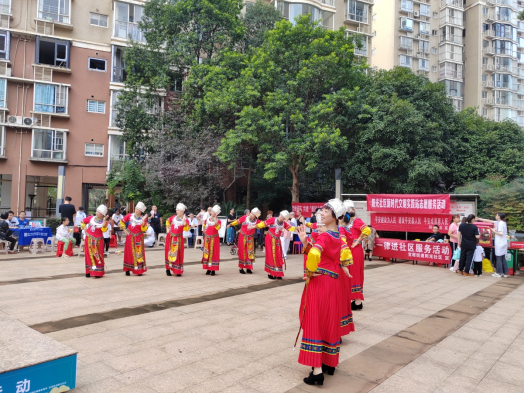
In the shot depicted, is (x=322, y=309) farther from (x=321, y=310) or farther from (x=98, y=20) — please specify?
(x=98, y=20)

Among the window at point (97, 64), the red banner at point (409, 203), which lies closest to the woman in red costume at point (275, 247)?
the red banner at point (409, 203)

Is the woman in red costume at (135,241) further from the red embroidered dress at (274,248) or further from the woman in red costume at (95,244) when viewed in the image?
the red embroidered dress at (274,248)

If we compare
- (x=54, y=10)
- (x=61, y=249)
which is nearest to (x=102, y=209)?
(x=61, y=249)

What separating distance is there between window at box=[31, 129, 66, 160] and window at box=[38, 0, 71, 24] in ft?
19.9

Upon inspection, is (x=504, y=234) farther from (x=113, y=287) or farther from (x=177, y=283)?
(x=113, y=287)

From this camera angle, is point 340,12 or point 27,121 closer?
point 27,121

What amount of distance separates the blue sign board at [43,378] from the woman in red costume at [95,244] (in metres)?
5.84

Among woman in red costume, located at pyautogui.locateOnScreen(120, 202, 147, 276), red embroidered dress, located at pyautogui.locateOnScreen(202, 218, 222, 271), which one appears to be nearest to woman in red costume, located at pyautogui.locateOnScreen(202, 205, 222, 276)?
red embroidered dress, located at pyautogui.locateOnScreen(202, 218, 222, 271)

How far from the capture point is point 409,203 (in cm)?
1376

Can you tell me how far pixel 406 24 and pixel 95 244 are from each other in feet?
121

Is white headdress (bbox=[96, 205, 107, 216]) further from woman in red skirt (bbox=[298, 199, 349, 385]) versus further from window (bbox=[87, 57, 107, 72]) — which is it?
window (bbox=[87, 57, 107, 72])

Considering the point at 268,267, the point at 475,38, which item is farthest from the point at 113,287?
the point at 475,38

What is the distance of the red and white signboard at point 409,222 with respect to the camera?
13273mm

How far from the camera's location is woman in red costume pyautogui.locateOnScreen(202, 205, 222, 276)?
973 cm
